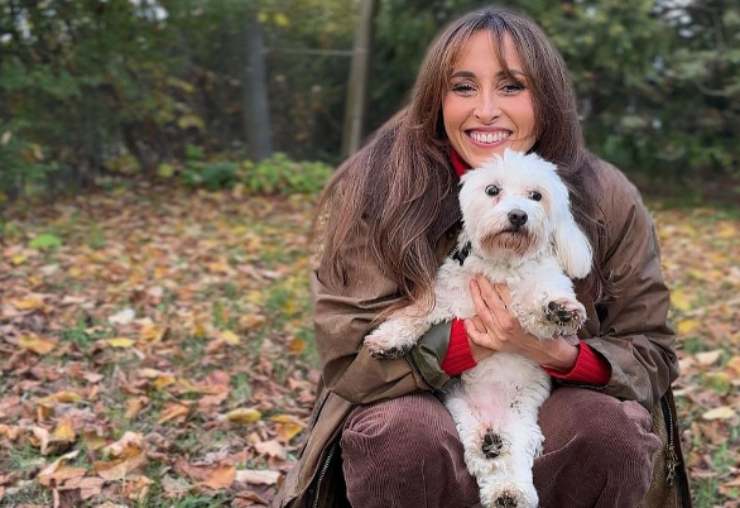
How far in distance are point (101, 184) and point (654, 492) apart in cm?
735

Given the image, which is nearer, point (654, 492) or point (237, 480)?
point (654, 492)

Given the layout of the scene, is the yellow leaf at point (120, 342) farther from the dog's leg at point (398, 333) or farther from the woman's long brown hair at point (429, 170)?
the dog's leg at point (398, 333)

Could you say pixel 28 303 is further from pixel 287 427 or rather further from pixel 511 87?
pixel 511 87

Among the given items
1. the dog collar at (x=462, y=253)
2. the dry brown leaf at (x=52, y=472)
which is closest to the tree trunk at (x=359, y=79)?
the dry brown leaf at (x=52, y=472)

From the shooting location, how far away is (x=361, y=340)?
2436 millimetres

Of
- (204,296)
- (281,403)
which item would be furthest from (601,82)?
(281,403)

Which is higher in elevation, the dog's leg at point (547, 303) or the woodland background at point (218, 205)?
the dog's leg at point (547, 303)

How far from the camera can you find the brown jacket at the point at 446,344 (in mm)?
2369

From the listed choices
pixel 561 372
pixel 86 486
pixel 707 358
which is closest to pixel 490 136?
pixel 561 372

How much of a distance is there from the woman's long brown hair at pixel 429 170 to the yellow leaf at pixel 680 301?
289 centimetres

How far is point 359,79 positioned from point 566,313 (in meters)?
7.59

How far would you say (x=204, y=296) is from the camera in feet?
17.9

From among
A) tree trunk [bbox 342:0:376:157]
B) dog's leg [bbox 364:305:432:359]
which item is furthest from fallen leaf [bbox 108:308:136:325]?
tree trunk [bbox 342:0:376:157]

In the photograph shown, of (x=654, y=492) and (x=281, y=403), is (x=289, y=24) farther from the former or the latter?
(x=654, y=492)
